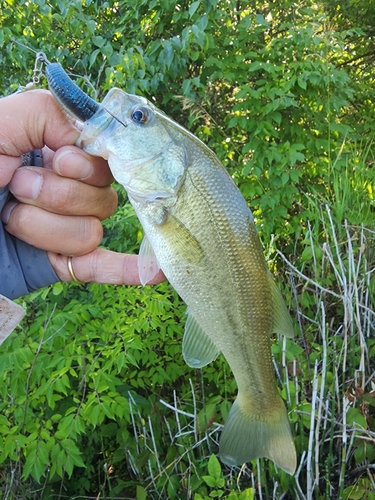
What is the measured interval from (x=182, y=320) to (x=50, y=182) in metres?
1.71

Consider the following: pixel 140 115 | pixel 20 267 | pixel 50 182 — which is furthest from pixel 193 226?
pixel 20 267

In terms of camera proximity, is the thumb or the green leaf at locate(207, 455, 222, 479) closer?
the thumb

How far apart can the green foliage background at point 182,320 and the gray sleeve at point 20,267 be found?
0.67 meters

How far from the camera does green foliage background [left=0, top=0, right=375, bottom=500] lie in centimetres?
225

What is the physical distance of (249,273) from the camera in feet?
5.00

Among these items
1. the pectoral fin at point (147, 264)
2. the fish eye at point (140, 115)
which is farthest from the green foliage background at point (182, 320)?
the fish eye at point (140, 115)

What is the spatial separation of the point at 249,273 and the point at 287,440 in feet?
2.37

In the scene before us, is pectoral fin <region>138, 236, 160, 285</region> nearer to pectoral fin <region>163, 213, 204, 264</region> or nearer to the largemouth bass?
the largemouth bass

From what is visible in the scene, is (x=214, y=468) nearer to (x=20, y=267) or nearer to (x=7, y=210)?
(x=20, y=267)

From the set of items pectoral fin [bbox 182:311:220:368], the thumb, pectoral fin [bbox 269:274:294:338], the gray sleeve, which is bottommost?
pectoral fin [bbox 182:311:220:368]

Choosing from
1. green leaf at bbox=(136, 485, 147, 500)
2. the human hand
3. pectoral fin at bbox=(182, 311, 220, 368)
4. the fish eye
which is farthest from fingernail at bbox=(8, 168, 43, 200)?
green leaf at bbox=(136, 485, 147, 500)

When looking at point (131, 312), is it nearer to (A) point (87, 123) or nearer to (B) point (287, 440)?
(B) point (287, 440)

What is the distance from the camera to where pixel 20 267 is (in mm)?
1697

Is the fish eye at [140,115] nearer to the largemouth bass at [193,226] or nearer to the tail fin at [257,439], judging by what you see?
the largemouth bass at [193,226]
